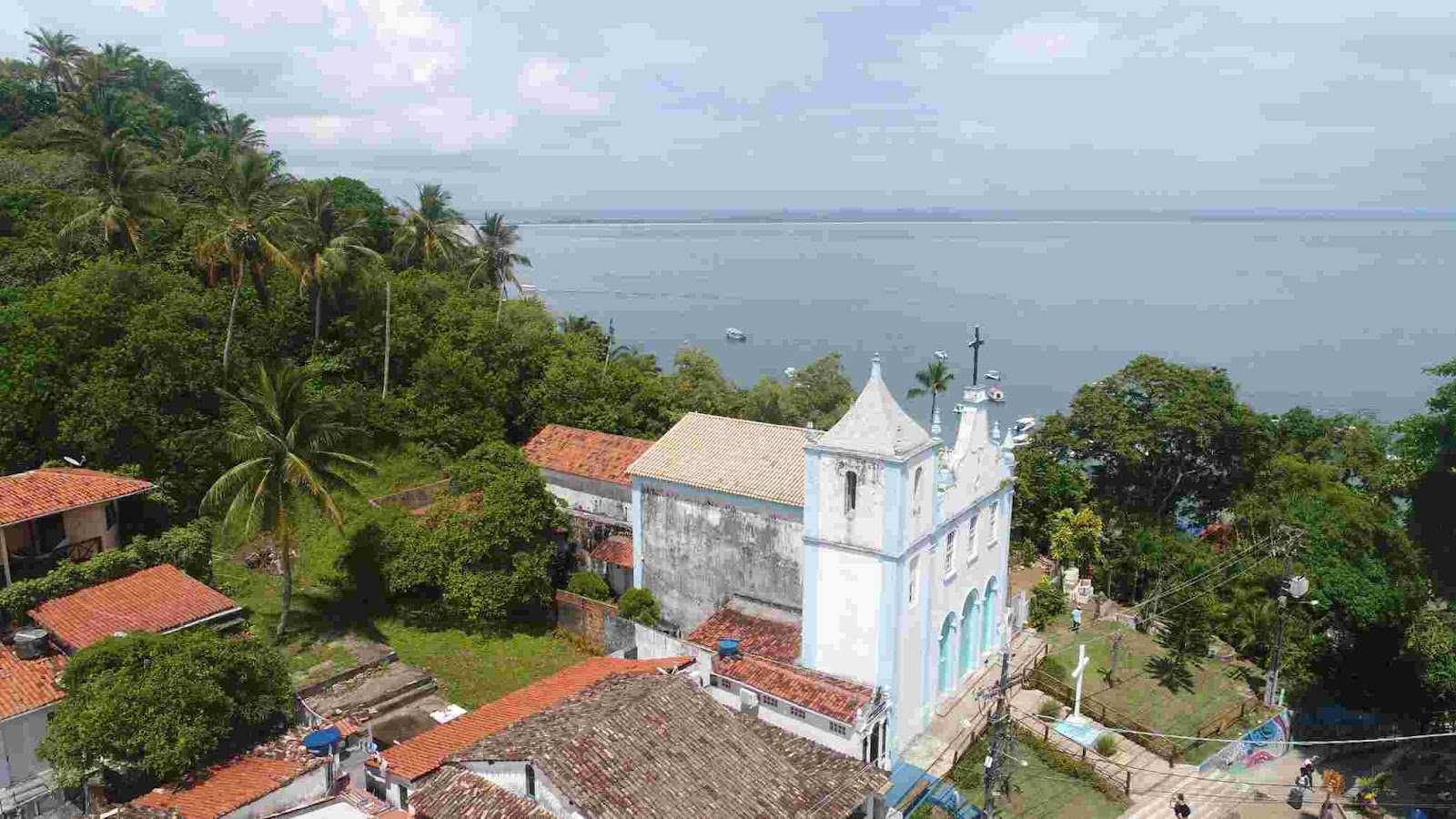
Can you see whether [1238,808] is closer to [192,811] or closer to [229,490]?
[192,811]

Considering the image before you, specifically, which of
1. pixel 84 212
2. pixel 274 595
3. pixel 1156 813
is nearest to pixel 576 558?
pixel 274 595

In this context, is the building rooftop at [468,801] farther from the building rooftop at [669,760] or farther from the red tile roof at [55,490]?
the red tile roof at [55,490]

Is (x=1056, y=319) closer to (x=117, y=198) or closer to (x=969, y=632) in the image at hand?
(x=969, y=632)

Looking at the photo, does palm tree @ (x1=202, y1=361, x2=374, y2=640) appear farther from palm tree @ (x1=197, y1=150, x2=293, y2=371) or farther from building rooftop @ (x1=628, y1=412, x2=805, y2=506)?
building rooftop @ (x1=628, y1=412, x2=805, y2=506)

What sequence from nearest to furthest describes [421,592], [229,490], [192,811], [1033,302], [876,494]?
[192,811]
[876,494]
[229,490]
[421,592]
[1033,302]

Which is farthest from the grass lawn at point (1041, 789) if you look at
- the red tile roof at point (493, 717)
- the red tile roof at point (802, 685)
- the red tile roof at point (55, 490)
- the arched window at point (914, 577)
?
the red tile roof at point (55, 490)

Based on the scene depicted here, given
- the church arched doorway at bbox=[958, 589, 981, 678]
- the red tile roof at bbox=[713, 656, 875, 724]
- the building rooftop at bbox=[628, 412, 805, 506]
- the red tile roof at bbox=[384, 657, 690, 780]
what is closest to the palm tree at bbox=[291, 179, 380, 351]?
the building rooftop at bbox=[628, 412, 805, 506]
